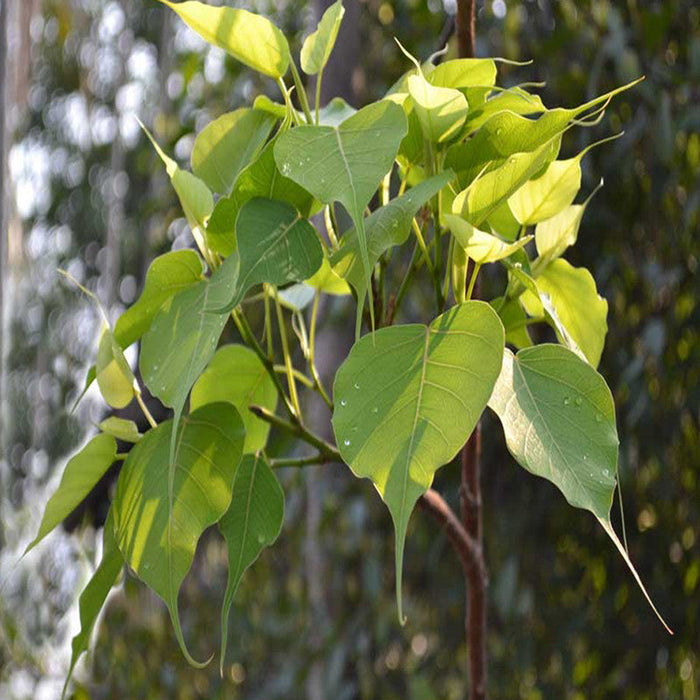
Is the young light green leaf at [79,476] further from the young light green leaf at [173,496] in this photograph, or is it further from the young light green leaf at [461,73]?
the young light green leaf at [461,73]

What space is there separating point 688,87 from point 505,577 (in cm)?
61

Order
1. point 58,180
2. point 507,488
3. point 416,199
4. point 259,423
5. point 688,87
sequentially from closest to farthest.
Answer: point 416,199, point 259,423, point 688,87, point 507,488, point 58,180

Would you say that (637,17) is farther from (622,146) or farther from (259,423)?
(259,423)

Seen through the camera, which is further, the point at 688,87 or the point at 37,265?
the point at 37,265

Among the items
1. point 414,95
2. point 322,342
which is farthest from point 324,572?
point 414,95

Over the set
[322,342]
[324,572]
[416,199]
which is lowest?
[324,572]

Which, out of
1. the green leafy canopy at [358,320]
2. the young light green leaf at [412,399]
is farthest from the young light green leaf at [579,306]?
the young light green leaf at [412,399]

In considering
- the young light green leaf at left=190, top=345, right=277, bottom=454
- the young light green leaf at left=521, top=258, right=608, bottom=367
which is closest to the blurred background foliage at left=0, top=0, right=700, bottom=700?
the young light green leaf at left=190, top=345, right=277, bottom=454

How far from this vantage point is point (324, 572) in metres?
1.39

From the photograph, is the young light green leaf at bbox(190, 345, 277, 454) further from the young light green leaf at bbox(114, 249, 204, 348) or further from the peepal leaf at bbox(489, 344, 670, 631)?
the peepal leaf at bbox(489, 344, 670, 631)

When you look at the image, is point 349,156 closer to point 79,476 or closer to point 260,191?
point 260,191

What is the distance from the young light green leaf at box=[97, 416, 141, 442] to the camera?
422 mm

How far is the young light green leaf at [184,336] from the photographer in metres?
0.36

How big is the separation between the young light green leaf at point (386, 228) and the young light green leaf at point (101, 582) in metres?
0.15
